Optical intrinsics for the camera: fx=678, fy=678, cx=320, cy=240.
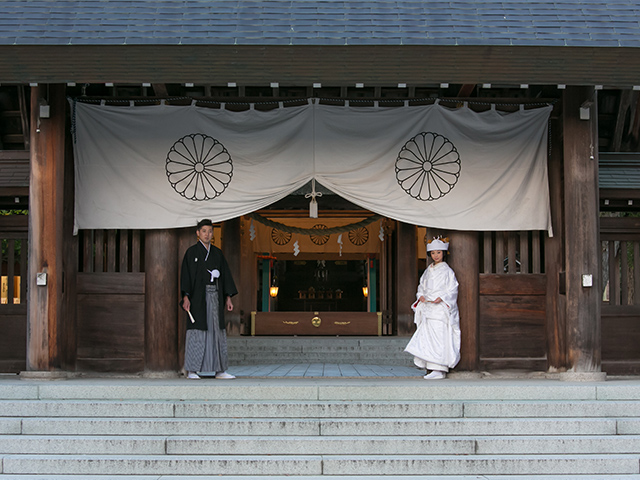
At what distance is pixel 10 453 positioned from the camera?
19.2 ft

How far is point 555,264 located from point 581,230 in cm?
57

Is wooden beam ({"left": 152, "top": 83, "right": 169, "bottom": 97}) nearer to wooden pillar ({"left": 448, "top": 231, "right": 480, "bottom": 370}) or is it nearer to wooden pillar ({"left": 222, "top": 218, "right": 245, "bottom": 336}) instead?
wooden pillar ({"left": 448, "top": 231, "right": 480, "bottom": 370})

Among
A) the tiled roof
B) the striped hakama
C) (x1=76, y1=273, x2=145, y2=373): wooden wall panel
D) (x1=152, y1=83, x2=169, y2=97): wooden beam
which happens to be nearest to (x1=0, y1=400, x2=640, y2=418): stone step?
the striped hakama

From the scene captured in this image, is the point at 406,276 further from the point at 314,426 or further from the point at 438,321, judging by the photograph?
the point at 314,426

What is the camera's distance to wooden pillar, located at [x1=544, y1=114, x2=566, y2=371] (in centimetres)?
804

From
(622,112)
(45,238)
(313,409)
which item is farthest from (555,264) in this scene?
(45,238)

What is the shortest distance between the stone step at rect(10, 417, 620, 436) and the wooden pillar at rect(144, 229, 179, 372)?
1.92m

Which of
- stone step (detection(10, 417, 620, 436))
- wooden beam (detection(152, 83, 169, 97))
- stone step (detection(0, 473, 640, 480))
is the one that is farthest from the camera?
wooden beam (detection(152, 83, 169, 97))

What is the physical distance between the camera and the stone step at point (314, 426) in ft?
19.8

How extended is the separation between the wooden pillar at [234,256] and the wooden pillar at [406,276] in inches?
129

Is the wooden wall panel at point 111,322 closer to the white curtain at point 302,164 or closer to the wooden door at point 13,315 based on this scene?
the white curtain at point 302,164

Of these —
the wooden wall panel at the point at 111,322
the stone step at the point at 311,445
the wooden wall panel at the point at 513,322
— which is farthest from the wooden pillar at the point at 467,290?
the wooden wall panel at the point at 111,322

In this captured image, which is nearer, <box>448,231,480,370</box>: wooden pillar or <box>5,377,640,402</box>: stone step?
<box>5,377,640,402</box>: stone step

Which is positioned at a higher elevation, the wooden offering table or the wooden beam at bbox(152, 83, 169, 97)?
the wooden beam at bbox(152, 83, 169, 97)
